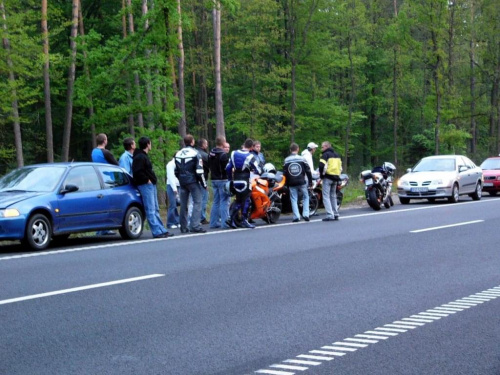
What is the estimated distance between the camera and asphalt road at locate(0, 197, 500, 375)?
21.2 feet

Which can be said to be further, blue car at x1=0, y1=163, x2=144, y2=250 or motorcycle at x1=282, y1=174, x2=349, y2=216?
motorcycle at x1=282, y1=174, x2=349, y2=216

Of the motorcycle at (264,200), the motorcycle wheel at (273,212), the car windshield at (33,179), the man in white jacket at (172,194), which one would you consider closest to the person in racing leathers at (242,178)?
the motorcycle at (264,200)

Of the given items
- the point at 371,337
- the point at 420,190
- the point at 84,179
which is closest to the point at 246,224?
the point at 84,179

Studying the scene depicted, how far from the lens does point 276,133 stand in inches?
2053

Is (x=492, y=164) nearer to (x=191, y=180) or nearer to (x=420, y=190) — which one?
(x=420, y=190)

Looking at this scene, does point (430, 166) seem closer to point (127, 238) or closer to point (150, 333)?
point (127, 238)

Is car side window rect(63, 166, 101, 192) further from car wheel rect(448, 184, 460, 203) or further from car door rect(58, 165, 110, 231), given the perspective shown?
car wheel rect(448, 184, 460, 203)

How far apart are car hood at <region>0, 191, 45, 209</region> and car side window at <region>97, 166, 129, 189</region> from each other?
5.98ft

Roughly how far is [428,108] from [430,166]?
18.8 metres

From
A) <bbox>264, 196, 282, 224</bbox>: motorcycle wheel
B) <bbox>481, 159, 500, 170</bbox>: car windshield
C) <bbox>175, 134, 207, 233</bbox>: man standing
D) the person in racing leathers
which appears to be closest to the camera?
<bbox>175, 134, 207, 233</bbox>: man standing

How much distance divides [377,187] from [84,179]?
1063 centimetres

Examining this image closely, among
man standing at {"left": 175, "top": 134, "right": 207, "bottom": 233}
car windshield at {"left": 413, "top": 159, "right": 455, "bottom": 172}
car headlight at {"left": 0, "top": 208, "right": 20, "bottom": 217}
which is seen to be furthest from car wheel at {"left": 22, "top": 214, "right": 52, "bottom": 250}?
car windshield at {"left": 413, "top": 159, "right": 455, "bottom": 172}

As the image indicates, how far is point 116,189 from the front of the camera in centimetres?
1636

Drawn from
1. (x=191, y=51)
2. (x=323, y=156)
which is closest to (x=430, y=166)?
(x=323, y=156)
